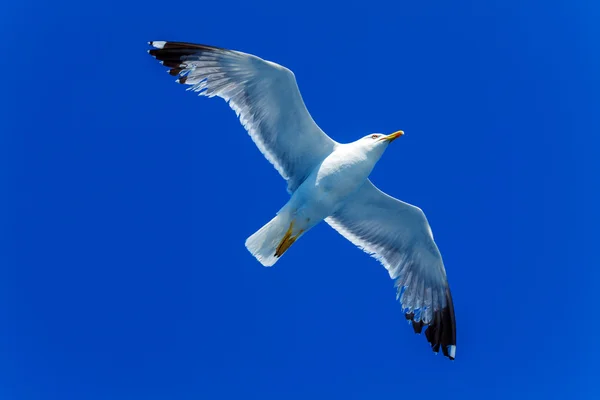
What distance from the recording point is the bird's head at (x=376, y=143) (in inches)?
394

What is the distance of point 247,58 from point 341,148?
64.1 inches

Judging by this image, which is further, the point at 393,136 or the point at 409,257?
the point at 409,257

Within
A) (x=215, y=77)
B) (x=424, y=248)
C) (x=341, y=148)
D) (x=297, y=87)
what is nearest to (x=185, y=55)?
(x=215, y=77)

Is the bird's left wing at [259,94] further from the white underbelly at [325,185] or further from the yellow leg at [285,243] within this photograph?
the yellow leg at [285,243]

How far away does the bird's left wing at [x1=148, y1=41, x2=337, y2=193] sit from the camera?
963 cm

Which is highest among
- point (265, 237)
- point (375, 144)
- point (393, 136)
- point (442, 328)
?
point (393, 136)

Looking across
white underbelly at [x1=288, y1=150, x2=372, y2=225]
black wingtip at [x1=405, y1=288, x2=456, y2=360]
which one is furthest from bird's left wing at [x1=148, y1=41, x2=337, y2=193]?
black wingtip at [x1=405, y1=288, x2=456, y2=360]

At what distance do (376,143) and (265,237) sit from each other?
178 centimetres

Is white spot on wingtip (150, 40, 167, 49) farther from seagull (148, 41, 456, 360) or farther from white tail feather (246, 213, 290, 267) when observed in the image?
white tail feather (246, 213, 290, 267)

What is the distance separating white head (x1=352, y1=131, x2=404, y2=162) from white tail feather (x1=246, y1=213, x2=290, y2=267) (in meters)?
1.27

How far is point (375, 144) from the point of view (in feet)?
33.0

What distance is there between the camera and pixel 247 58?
957 centimetres

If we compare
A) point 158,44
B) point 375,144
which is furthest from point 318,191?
point 158,44

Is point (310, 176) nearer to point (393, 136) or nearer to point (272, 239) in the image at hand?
point (272, 239)
